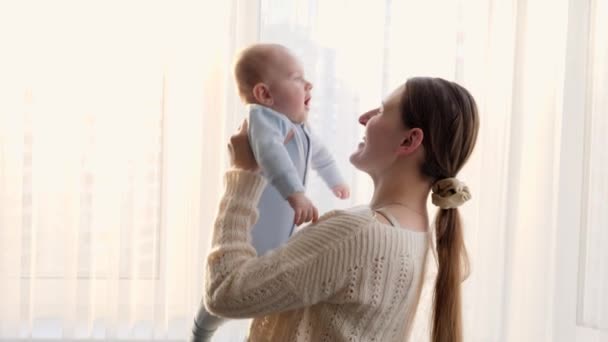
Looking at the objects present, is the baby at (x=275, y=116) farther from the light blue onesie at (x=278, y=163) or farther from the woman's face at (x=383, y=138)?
the woman's face at (x=383, y=138)

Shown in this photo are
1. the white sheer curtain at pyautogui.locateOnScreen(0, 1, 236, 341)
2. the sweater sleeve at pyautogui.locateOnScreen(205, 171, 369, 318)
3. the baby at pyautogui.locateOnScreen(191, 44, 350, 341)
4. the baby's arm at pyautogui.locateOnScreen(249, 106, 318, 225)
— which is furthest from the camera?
the white sheer curtain at pyautogui.locateOnScreen(0, 1, 236, 341)

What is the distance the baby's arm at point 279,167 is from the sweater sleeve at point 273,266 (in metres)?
0.04

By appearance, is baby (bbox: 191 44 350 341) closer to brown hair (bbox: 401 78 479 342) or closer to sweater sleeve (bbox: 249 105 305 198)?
sweater sleeve (bbox: 249 105 305 198)

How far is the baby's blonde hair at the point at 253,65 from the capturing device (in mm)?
1547

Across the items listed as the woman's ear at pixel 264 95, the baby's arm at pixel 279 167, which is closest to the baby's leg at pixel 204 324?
the baby's arm at pixel 279 167

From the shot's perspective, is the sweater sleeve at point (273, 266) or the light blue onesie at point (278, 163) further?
the light blue onesie at point (278, 163)

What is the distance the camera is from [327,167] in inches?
66.4

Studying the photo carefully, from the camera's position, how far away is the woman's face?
1.34 m

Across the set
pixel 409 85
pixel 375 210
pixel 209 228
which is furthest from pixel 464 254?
pixel 209 228

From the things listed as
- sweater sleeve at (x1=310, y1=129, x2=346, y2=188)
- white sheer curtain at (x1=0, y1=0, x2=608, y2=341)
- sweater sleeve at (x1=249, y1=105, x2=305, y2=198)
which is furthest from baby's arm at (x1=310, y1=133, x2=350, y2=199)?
white sheer curtain at (x1=0, y1=0, x2=608, y2=341)

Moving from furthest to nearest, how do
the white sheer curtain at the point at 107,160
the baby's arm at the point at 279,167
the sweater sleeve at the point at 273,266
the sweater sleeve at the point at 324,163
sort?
the white sheer curtain at the point at 107,160, the sweater sleeve at the point at 324,163, the baby's arm at the point at 279,167, the sweater sleeve at the point at 273,266

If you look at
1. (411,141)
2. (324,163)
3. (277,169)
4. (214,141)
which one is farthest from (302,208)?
(214,141)

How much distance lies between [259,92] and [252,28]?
1131 millimetres

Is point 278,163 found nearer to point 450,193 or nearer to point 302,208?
point 302,208
